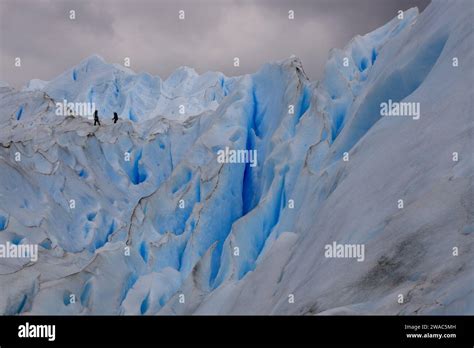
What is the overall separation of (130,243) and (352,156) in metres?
7.49

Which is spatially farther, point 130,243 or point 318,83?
point 318,83

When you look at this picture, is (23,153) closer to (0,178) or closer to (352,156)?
(0,178)

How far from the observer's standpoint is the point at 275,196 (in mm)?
11547

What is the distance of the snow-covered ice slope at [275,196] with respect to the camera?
4832 millimetres

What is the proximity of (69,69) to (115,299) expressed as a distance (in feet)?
85.4

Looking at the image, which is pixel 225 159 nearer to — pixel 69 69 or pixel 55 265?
pixel 55 265

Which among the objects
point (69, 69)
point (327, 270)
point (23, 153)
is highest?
point (69, 69)

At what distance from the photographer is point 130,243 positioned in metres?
13.4

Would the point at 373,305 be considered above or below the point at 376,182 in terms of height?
below

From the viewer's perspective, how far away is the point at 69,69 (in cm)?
3438

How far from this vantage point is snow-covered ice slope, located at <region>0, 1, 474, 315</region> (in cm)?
483
